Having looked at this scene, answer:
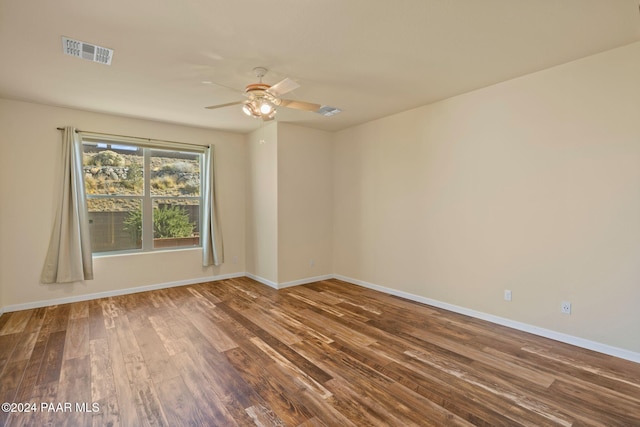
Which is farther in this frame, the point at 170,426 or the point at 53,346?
the point at 53,346

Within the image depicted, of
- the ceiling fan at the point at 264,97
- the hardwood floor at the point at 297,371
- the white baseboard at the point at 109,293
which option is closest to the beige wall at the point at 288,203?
the white baseboard at the point at 109,293

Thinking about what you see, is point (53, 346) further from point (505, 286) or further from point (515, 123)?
point (515, 123)

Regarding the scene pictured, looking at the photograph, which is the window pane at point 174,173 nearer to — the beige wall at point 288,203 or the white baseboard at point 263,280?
the beige wall at point 288,203

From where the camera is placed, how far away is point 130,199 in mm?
4809

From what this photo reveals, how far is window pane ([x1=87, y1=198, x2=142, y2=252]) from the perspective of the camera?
452cm

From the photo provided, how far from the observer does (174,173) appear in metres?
5.22

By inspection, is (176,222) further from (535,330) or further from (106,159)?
(535,330)

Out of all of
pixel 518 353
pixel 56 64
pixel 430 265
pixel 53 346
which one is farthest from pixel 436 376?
pixel 56 64

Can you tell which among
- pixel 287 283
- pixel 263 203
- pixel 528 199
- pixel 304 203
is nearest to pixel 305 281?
pixel 287 283

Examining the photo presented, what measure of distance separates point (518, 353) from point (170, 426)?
291cm

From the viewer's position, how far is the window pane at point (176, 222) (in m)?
5.06

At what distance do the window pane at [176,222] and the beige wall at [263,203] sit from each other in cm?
95

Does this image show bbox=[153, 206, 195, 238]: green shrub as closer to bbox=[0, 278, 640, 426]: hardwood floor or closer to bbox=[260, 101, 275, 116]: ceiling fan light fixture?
bbox=[0, 278, 640, 426]: hardwood floor

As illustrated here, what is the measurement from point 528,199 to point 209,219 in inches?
184
